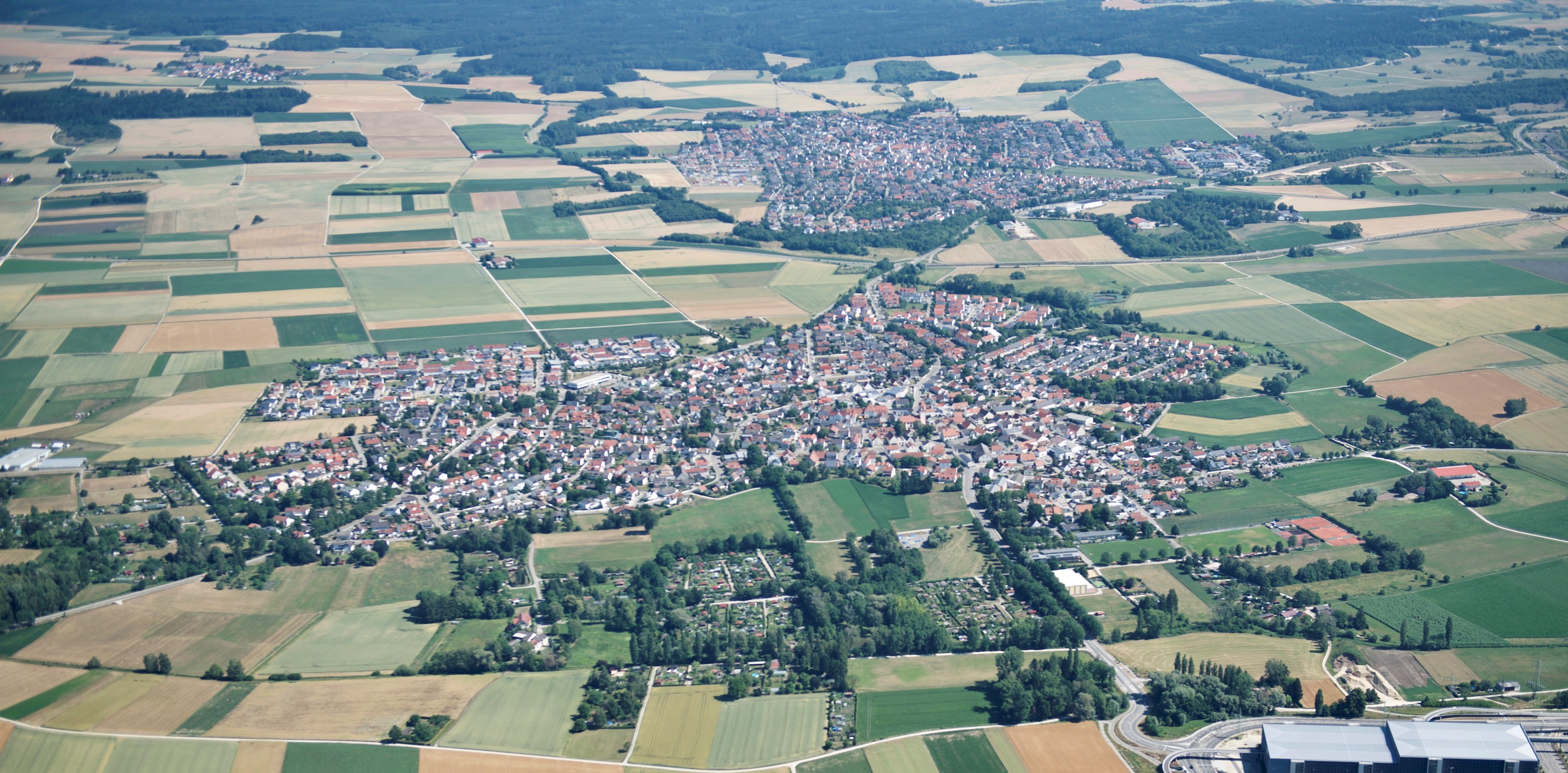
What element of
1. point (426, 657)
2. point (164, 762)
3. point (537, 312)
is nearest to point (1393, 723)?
point (426, 657)

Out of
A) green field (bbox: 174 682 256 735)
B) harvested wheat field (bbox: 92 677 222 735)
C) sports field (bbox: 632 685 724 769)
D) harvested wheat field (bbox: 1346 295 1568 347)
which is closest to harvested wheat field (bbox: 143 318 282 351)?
harvested wheat field (bbox: 92 677 222 735)

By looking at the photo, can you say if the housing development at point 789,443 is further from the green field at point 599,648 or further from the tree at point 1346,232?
the tree at point 1346,232

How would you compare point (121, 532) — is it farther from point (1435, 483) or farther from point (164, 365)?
point (1435, 483)

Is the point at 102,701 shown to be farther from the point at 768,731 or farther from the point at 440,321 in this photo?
the point at 440,321

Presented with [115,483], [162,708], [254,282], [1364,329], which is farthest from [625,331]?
[1364,329]

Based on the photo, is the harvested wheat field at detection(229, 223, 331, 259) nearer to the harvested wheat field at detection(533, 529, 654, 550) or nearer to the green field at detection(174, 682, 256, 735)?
the harvested wheat field at detection(533, 529, 654, 550)

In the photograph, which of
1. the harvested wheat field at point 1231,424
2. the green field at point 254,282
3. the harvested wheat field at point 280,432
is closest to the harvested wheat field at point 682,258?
the green field at point 254,282
